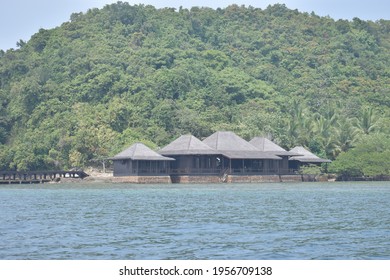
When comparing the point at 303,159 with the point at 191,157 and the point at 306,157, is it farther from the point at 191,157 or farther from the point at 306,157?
the point at 191,157

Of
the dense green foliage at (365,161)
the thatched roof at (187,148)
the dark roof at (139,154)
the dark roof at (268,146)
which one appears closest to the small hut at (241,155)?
the dark roof at (268,146)

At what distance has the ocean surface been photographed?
21.3m

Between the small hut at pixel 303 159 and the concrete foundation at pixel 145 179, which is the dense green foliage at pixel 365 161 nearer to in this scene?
the small hut at pixel 303 159

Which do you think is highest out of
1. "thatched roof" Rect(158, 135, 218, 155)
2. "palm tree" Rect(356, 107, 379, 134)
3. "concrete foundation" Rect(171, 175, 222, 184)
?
"palm tree" Rect(356, 107, 379, 134)

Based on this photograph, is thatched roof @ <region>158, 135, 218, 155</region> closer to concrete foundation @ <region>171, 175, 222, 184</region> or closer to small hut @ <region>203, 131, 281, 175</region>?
small hut @ <region>203, 131, 281, 175</region>

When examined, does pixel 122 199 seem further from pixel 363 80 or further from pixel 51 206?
pixel 363 80

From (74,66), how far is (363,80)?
36435mm

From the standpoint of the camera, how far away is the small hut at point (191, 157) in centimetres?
6738

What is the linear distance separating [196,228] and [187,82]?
69243 millimetres

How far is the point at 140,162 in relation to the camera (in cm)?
6681

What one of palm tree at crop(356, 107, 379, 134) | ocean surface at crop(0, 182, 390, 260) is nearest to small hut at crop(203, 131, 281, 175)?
palm tree at crop(356, 107, 379, 134)

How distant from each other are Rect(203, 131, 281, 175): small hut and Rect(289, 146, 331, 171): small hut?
296 centimetres

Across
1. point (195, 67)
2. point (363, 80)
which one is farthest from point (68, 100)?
point (363, 80)

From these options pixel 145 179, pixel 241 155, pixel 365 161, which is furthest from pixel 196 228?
pixel 365 161
